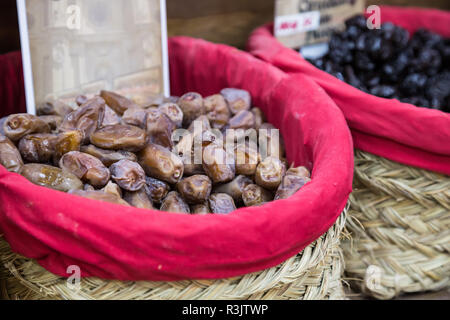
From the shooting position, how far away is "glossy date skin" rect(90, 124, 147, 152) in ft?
3.29

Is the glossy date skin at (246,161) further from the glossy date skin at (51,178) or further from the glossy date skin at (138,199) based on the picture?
the glossy date skin at (51,178)

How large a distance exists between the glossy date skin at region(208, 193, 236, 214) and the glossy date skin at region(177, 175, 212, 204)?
15 millimetres

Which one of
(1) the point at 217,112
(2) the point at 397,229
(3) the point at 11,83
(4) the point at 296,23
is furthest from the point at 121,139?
(4) the point at 296,23

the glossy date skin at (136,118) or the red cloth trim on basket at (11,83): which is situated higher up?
the red cloth trim on basket at (11,83)

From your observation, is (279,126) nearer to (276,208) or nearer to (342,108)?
(342,108)

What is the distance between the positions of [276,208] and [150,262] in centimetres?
22

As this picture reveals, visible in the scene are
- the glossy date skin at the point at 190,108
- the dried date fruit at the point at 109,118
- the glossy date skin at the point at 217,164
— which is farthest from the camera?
the glossy date skin at the point at 190,108

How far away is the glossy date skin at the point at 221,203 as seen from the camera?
0.97 m

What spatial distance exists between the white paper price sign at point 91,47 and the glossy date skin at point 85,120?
18 centimetres

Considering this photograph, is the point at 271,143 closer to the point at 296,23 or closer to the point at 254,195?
the point at 254,195

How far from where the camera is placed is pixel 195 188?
0.96m

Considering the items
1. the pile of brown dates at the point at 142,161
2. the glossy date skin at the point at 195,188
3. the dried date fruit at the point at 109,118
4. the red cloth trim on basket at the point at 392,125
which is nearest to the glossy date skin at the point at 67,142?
the pile of brown dates at the point at 142,161

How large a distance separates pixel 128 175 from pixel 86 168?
0.28 feet

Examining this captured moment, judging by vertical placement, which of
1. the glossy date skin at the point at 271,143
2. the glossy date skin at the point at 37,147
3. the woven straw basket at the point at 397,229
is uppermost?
the glossy date skin at the point at 37,147
